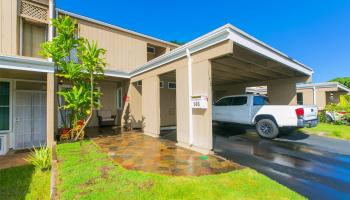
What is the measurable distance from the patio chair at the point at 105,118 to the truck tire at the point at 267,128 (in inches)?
336

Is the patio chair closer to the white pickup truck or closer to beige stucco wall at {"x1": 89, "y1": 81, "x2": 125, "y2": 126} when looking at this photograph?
beige stucco wall at {"x1": 89, "y1": 81, "x2": 125, "y2": 126}

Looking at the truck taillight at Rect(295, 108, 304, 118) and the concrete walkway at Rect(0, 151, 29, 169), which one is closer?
the concrete walkway at Rect(0, 151, 29, 169)

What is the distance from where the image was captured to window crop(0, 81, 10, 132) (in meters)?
7.88

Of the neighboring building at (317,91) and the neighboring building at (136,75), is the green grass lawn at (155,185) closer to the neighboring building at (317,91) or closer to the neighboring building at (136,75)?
the neighboring building at (136,75)

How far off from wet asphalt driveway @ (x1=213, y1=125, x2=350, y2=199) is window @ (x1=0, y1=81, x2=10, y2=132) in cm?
901

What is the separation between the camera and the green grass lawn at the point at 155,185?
124 inches

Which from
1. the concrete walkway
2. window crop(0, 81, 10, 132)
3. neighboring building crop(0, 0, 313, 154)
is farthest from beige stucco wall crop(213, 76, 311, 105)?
window crop(0, 81, 10, 132)

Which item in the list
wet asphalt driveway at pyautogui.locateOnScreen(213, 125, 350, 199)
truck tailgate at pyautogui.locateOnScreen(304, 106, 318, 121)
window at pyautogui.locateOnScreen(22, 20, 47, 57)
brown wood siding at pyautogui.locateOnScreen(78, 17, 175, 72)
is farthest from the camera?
brown wood siding at pyautogui.locateOnScreen(78, 17, 175, 72)

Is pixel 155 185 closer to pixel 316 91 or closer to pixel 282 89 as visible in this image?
pixel 282 89

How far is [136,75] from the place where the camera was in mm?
10227

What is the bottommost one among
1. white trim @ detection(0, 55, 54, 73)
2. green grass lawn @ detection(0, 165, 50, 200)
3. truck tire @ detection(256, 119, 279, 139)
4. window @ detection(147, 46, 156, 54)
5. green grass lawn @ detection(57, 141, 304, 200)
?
green grass lawn @ detection(0, 165, 50, 200)

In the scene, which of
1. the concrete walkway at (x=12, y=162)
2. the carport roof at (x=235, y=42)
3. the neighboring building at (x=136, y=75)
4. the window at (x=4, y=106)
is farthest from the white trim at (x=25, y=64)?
the carport roof at (x=235, y=42)

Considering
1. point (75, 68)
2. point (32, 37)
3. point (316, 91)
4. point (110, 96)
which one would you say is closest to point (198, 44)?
point (75, 68)

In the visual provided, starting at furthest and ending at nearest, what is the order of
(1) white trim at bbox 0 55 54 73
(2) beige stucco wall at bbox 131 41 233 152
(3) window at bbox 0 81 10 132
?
1. (3) window at bbox 0 81 10 132
2. (1) white trim at bbox 0 55 54 73
3. (2) beige stucco wall at bbox 131 41 233 152
